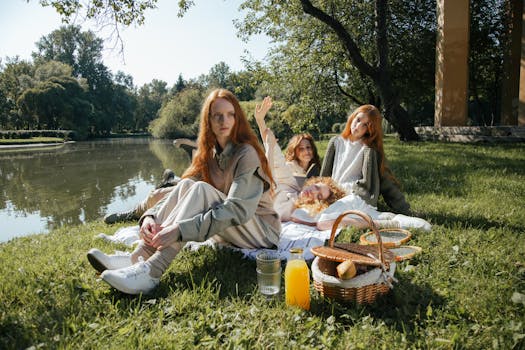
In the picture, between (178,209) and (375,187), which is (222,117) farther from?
(375,187)

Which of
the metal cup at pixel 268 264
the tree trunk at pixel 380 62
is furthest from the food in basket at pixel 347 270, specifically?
the tree trunk at pixel 380 62

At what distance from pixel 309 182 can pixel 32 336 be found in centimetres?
322

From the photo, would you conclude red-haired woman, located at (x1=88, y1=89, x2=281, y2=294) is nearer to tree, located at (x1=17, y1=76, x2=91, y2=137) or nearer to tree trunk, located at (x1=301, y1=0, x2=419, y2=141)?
tree trunk, located at (x1=301, y1=0, x2=419, y2=141)

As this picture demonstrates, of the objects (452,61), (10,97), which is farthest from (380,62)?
(10,97)

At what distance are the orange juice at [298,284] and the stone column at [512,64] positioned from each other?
45.4ft

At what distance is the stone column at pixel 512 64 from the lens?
13016 millimetres

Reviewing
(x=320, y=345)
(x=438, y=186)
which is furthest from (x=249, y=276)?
(x=438, y=186)

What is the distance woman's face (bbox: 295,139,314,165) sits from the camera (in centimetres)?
519

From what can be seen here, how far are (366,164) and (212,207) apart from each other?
2.41m

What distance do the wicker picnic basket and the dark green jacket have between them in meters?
1.99

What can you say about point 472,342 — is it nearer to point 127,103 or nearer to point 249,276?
point 249,276

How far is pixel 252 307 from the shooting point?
217 centimetres

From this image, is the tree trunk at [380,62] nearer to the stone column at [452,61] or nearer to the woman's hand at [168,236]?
the stone column at [452,61]

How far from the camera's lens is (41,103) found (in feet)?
123
